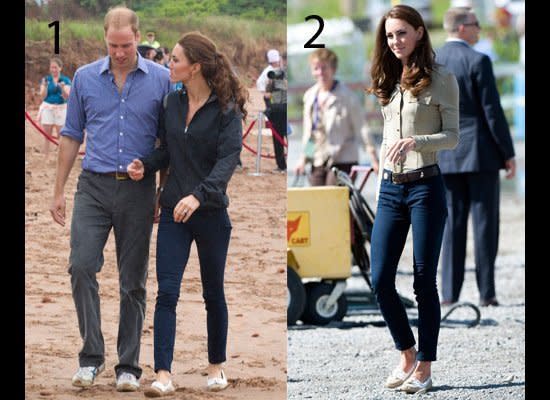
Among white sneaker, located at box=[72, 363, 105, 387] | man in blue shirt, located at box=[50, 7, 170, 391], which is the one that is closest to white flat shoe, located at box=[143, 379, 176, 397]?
man in blue shirt, located at box=[50, 7, 170, 391]

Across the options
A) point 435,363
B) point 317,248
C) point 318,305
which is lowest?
point 435,363

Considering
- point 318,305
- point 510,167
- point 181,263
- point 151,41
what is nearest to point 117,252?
point 181,263

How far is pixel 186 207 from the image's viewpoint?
7.57 meters

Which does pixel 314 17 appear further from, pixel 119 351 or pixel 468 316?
pixel 468 316

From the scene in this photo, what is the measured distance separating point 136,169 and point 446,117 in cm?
148

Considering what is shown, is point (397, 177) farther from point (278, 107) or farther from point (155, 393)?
point (155, 393)

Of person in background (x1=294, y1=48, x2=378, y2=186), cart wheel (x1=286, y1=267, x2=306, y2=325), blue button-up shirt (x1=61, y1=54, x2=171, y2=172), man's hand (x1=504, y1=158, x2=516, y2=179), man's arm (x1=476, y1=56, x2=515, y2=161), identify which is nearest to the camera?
blue button-up shirt (x1=61, y1=54, x2=171, y2=172)

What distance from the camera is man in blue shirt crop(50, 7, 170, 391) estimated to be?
7.68 metres

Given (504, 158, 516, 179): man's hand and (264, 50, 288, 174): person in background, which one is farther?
(504, 158, 516, 179): man's hand

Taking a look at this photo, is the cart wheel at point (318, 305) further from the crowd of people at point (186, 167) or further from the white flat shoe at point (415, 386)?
the white flat shoe at point (415, 386)

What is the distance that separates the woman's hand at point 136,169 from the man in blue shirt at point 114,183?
0.04m

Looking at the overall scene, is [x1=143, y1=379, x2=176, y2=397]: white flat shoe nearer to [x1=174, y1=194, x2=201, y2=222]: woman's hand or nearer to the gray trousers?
the gray trousers
